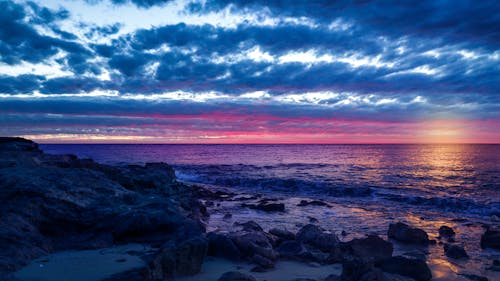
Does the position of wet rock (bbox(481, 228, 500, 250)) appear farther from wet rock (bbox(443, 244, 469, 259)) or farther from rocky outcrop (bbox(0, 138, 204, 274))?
rocky outcrop (bbox(0, 138, 204, 274))

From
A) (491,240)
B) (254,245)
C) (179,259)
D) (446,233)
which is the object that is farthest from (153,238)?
(491,240)

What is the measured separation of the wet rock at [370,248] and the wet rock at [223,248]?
3160 mm

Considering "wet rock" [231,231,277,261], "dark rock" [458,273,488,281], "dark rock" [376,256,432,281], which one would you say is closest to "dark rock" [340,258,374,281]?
"dark rock" [376,256,432,281]

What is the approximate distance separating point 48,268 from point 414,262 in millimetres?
8145

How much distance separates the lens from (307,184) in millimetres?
28281

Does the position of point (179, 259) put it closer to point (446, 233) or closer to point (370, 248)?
point (370, 248)

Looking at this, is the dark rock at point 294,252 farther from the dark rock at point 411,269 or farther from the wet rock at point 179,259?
the wet rock at point 179,259

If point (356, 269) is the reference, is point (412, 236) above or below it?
below

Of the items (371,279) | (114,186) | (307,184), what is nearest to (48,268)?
(114,186)

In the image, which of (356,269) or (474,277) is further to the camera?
(474,277)

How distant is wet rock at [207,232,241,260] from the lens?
27.6 feet

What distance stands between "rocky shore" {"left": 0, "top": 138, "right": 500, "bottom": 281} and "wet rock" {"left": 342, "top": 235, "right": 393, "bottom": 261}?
3 cm

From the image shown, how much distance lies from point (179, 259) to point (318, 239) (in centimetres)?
467

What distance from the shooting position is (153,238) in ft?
31.1
